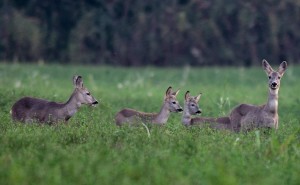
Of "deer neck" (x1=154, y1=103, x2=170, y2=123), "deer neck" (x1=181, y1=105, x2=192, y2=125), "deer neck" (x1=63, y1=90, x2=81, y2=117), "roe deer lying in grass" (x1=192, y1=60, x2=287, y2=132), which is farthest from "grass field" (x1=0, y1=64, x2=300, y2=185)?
"deer neck" (x1=181, y1=105, x2=192, y2=125)

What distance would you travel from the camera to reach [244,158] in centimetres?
1288

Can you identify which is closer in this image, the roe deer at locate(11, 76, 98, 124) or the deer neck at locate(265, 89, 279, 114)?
the deer neck at locate(265, 89, 279, 114)

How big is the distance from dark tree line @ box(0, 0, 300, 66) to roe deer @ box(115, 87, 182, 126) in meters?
43.0

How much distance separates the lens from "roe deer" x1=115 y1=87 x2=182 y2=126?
58.9ft

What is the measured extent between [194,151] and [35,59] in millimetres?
47574

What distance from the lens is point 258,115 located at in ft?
55.9

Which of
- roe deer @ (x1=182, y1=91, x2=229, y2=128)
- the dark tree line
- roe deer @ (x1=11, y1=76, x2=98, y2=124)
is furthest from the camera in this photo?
the dark tree line

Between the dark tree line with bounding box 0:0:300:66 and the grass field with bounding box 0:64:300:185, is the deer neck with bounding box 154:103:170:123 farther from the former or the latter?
the dark tree line with bounding box 0:0:300:66

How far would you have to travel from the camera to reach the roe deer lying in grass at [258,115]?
55.4 feet

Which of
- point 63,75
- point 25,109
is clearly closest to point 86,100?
point 25,109

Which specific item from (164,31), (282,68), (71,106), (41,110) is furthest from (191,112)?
(164,31)

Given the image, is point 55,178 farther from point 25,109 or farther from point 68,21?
point 68,21

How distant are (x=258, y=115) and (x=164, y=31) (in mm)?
45448

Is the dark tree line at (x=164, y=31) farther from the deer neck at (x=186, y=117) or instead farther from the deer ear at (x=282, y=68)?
the deer ear at (x=282, y=68)
